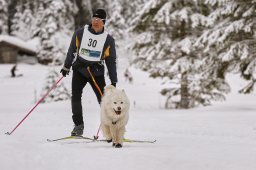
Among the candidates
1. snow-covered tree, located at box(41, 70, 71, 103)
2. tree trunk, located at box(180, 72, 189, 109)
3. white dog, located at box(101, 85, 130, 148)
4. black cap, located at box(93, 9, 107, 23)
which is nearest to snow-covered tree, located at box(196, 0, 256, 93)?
tree trunk, located at box(180, 72, 189, 109)

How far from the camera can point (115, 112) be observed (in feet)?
19.7

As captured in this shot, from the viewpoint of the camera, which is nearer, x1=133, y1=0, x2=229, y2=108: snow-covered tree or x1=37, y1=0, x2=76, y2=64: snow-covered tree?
x1=133, y1=0, x2=229, y2=108: snow-covered tree

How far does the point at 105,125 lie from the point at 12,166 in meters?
2.30

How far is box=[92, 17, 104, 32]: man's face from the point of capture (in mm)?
6531

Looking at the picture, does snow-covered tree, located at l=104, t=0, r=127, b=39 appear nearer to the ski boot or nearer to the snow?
the snow

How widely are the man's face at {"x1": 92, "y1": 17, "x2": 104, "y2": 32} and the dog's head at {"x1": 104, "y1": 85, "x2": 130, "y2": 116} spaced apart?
121cm

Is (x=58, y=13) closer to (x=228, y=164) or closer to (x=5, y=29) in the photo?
(x=5, y=29)

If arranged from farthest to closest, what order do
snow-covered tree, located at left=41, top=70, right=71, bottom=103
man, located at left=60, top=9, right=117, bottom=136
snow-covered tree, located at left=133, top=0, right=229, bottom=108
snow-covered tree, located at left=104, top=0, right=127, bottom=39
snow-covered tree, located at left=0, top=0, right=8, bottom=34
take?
snow-covered tree, located at left=0, top=0, right=8, bottom=34 < snow-covered tree, located at left=104, top=0, right=127, bottom=39 < snow-covered tree, located at left=41, top=70, right=71, bottom=103 < snow-covered tree, located at left=133, top=0, right=229, bottom=108 < man, located at left=60, top=9, right=117, bottom=136

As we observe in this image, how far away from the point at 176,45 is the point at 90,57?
11470 mm

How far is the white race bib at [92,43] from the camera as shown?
21.9ft

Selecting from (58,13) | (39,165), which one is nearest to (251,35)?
(39,165)

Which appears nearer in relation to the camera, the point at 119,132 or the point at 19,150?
the point at 19,150

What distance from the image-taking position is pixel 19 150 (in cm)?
509

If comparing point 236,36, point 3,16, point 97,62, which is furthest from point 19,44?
point 97,62
